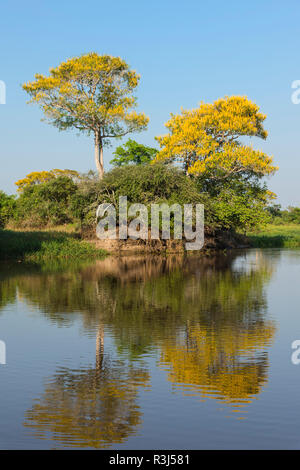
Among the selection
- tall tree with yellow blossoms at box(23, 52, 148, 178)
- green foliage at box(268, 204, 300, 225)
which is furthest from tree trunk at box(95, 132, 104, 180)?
green foliage at box(268, 204, 300, 225)

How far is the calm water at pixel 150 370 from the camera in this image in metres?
6.54

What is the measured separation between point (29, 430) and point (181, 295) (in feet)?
40.0

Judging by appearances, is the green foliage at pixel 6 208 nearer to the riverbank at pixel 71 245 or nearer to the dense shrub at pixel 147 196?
the dense shrub at pixel 147 196

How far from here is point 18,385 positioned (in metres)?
8.41

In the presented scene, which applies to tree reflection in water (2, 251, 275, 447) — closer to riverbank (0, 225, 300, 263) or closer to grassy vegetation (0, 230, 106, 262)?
grassy vegetation (0, 230, 106, 262)

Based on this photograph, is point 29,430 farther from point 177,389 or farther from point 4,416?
point 177,389

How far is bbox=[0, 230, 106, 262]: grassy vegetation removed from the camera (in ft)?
114

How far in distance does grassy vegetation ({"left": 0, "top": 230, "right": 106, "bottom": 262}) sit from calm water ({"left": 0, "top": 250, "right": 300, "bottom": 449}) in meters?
16.0

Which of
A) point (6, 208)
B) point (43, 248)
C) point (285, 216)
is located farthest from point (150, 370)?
point (285, 216)

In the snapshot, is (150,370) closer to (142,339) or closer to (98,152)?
Answer: (142,339)

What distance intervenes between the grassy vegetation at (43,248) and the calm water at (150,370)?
632 inches

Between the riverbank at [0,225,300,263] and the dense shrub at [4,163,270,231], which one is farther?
the dense shrub at [4,163,270,231]

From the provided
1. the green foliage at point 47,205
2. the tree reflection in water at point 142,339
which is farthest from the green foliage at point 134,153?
the tree reflection in water at point 142,339

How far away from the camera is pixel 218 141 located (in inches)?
1831
